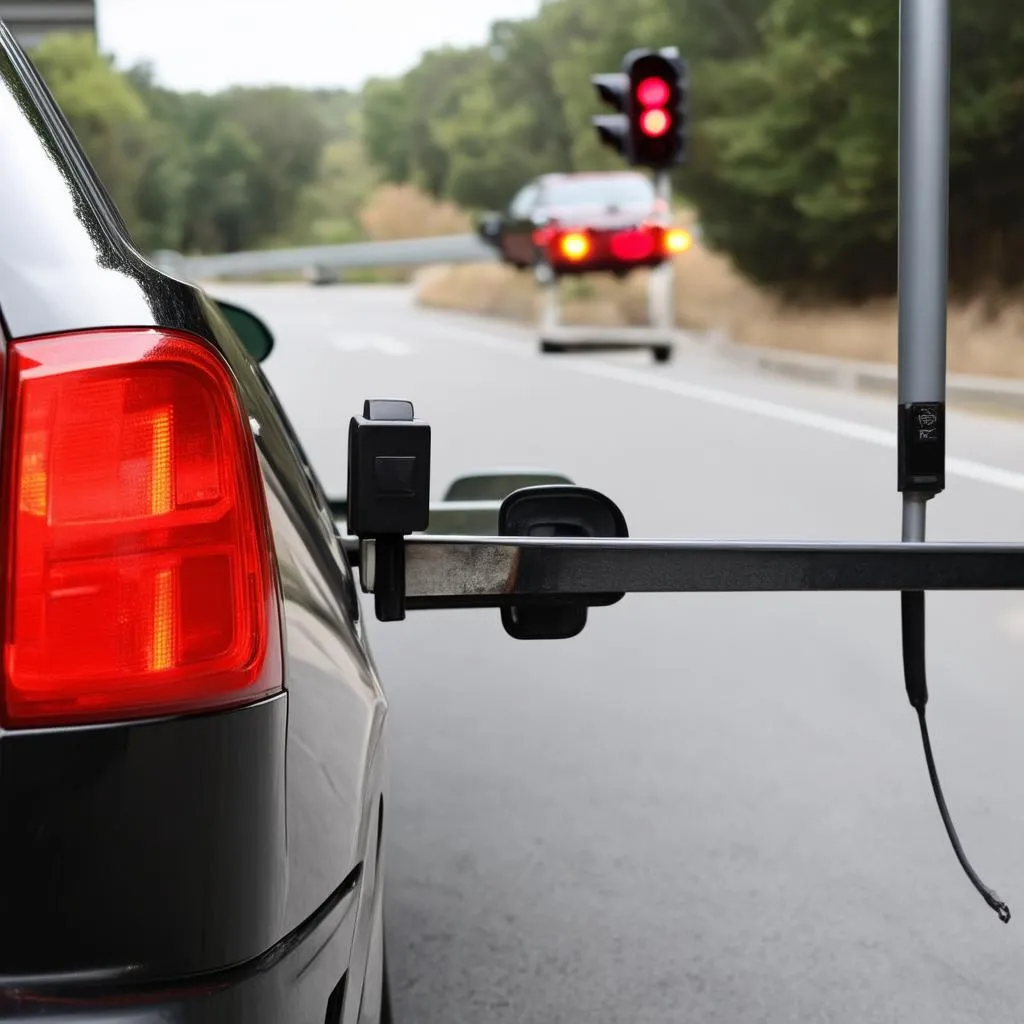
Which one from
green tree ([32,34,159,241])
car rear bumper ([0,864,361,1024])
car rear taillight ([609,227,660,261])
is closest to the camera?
car rear bumper ([0,864,361,1024])

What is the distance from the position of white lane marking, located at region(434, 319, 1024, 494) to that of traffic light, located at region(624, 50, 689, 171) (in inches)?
88.2

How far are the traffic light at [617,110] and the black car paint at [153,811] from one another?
50.0 feet

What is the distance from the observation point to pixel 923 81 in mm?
2668

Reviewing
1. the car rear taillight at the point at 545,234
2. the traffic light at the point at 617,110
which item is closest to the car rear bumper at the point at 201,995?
the traffic light at the point at 617,110

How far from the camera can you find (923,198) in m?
2.63

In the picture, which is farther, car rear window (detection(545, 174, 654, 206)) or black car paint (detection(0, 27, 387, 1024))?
car rear window (detection(545, 174, 654, 206))

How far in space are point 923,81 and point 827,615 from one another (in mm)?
5297

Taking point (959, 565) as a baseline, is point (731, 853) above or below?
Result: below

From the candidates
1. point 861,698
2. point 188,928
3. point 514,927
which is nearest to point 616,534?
point 188,928

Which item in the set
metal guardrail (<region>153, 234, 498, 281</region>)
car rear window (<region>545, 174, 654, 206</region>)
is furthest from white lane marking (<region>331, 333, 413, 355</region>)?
metal guardrail (<region>153, 234, 498, 281</region>)

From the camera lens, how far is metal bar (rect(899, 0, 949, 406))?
2.62 m

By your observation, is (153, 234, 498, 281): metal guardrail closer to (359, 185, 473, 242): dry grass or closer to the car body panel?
(359, 185, 473, 242): dry grass

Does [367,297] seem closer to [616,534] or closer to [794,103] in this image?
[794,103]

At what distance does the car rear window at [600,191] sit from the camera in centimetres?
2684
